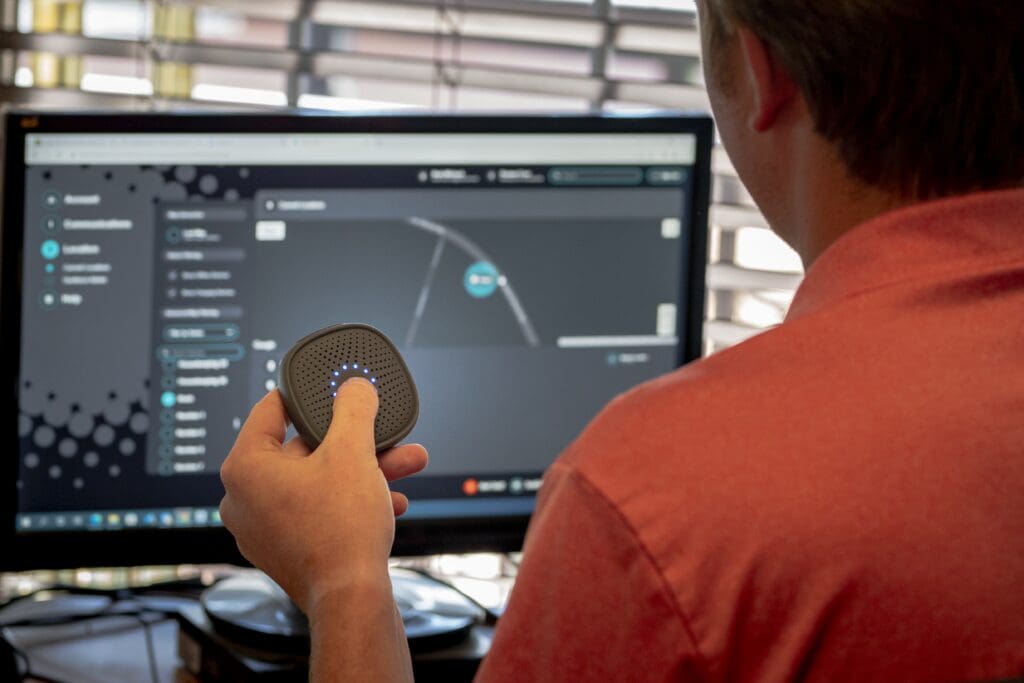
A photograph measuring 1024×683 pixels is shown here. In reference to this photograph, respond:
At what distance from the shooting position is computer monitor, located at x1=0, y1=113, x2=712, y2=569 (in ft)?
4.09

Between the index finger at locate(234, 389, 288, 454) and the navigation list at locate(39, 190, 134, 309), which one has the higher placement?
the navigation list at locate(39, 190, 134, 309)

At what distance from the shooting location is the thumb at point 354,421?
0.86m

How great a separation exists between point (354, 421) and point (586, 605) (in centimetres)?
28

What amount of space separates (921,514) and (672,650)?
0.13 meters

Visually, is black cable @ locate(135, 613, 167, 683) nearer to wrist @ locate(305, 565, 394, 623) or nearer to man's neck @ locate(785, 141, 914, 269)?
wrist @ locate(305, 565, 394, 623)

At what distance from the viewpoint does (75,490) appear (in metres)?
1.26

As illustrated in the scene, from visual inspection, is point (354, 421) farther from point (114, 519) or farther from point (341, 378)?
point (114, 519)

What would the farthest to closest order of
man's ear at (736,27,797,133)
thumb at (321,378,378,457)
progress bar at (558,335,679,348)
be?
progress bar at (558,335,679,348)
thumb at (321,378,378,457)
man's ear at (736,27,797,133)

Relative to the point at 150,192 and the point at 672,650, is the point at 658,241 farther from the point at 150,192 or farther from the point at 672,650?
the point at 672,650

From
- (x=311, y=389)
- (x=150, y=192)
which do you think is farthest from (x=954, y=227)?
(x=150, y=192)

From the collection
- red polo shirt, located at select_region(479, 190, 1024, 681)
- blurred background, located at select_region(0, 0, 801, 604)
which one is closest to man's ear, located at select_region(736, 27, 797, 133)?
red polo shirt, located at select_region(479, 190, 1024, 681)

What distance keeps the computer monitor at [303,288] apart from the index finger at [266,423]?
370 mm

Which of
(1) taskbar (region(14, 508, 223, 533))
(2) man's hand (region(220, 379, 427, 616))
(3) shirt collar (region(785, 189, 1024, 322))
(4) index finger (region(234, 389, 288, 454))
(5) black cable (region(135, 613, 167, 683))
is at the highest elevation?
(3) shirt collar (region(785, 189, 1024, 322))

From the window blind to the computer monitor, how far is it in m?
0.25
